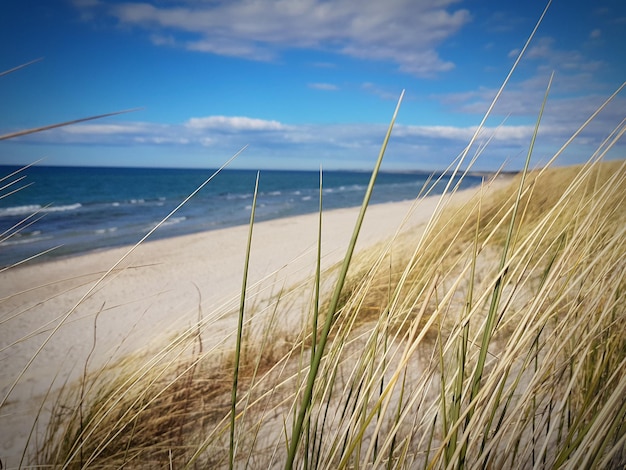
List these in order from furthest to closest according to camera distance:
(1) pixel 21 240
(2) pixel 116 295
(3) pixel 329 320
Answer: (1) pixel 21 240 → (2) pixel 116 295 → (3) pixel 329 320

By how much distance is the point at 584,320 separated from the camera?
0.78 meters

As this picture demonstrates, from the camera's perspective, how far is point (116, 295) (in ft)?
18.0

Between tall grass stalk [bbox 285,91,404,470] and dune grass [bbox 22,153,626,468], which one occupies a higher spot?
tall grass stalk [bbox 285,91,404,470]

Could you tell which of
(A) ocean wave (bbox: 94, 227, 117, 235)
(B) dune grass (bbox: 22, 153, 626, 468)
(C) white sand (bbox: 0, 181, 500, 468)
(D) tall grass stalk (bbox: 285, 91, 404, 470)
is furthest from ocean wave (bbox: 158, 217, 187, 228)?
(D) tall grass stalk (bbox: 285, 91, 404, 470)

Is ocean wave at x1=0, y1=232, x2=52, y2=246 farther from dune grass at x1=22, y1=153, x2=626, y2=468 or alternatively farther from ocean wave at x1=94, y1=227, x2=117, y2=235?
dune grass at x1=22, y1=153, x2=626, y2=468

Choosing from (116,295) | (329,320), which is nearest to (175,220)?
(116,295)

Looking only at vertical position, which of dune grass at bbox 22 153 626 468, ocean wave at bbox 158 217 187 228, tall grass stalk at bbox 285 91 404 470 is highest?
tall grass stalk at bbox 285 91 404 470

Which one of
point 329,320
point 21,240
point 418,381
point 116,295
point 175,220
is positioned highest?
point 329,320

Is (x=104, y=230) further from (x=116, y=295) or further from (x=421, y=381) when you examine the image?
(x=421, y=381)

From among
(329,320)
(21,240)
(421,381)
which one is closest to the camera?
(329,320)

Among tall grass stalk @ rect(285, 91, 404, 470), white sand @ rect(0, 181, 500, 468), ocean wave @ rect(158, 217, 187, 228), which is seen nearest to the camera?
tall grass stalk @ rect(285, 91, 404, 470)

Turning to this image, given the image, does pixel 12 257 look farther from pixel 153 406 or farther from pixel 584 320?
pixel 584 320

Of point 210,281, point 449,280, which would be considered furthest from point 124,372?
point 210,281

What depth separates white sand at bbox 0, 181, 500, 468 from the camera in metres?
1.96
